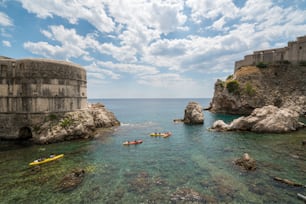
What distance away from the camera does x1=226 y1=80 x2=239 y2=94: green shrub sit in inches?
2314

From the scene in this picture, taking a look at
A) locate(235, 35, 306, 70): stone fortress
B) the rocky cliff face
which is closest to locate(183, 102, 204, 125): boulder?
the rocky cliff face

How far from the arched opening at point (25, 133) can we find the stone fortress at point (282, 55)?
74.2 metres

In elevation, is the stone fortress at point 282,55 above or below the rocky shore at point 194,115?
above

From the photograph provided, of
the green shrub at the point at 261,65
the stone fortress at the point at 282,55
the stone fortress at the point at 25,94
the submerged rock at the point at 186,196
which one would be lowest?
the submerged rock at the point at 186,196

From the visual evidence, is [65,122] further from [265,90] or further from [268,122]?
[265,90]

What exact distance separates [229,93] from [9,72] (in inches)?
2361

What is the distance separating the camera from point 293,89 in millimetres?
54688

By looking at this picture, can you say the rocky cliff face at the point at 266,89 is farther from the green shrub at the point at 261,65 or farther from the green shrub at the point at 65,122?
A: the green shrub at the point at 65,122

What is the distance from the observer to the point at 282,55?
60812mm

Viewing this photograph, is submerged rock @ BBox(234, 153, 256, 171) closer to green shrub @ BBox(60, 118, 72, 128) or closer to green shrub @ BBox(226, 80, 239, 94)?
green shrub @ BBox(60, 118, 72, 128)

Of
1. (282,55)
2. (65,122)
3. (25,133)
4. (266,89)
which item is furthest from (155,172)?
(282,55)

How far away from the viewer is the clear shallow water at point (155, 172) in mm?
11555

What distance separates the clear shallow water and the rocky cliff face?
34.3m

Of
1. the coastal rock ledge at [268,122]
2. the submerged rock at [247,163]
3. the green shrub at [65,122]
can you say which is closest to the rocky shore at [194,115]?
the coastal rock ledge at [268,122]
